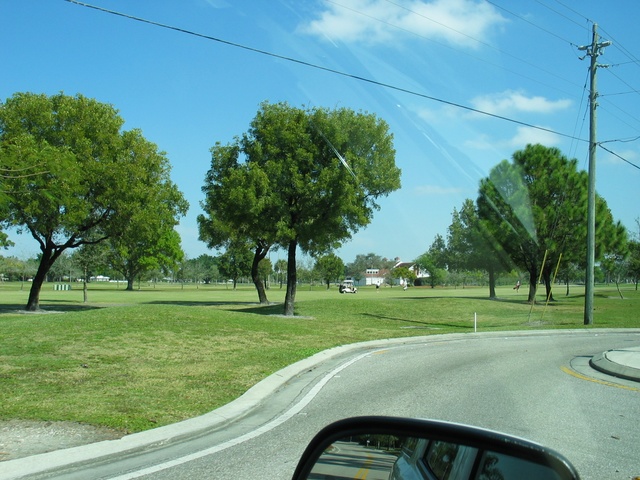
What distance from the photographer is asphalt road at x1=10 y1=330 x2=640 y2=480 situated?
5.91 metres

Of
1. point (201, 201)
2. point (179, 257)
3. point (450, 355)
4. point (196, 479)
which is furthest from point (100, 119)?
point (179, 257)

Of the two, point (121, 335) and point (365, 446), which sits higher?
point (365, 446)

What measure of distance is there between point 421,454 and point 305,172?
23216mm

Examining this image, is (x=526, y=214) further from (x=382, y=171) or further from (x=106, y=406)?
(x=106, y=406)

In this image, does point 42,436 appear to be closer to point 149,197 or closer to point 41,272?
point 149,197

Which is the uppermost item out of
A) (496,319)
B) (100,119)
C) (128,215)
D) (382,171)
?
(100,119)

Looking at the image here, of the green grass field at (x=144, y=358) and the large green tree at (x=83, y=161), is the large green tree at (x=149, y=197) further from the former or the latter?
the green grass field at (x=144, y=358)

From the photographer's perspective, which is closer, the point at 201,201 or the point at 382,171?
the point at 382,171

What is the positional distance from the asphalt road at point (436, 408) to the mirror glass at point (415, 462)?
10.1 feet

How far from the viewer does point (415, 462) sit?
246 centimetres

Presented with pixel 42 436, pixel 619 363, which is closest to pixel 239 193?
pixel 619 363

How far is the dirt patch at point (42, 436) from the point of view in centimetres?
608

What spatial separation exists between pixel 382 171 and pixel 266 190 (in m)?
5.19

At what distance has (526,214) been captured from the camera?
39.1 meters
